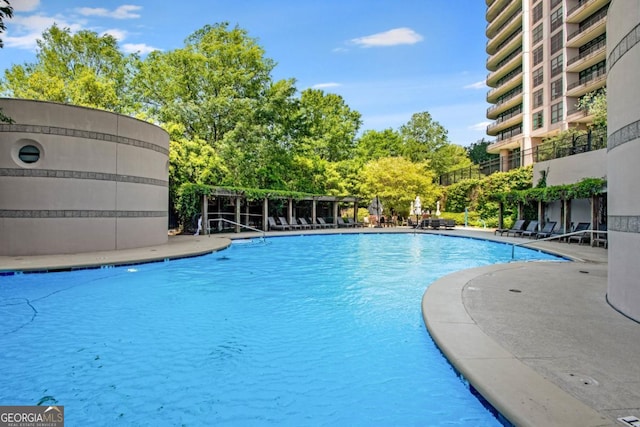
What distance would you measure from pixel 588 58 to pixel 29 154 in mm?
36501

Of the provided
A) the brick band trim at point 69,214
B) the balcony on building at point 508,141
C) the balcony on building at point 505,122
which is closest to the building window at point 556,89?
the balcony on building at point 505,122

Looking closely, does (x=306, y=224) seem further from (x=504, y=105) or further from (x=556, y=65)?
(x=504, y=105)

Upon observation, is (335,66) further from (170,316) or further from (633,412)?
(633,412)

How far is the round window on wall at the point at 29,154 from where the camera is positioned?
444 inches

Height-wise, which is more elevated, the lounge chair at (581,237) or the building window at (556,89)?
the building window at (556,89)

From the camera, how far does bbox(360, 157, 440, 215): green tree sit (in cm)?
2811

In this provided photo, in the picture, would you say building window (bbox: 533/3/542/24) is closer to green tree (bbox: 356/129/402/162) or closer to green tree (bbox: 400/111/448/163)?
green tree (bbox: 400/111/448/163)

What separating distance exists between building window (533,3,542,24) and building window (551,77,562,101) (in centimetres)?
721

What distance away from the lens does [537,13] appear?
1421 inches

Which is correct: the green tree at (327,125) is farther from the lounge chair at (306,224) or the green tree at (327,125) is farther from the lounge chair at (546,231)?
the lounge chair at (546,231)

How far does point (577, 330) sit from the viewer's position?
421 cm

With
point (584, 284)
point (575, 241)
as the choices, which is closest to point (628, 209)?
point (584, 284)

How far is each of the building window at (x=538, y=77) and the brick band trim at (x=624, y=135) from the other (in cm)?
3657

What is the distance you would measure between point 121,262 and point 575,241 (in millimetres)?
16590
